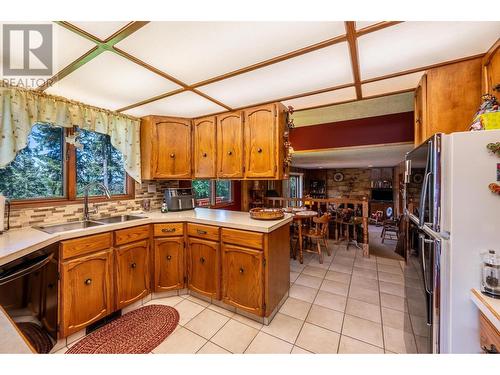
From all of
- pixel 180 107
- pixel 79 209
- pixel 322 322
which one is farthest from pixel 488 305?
pixel 79 209

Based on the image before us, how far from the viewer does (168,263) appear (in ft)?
7.28

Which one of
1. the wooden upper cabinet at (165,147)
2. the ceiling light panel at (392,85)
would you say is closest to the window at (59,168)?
the wooden upper cabinet at (165,147)

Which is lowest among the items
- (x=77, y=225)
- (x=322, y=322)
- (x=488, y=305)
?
(x=322, y=322)

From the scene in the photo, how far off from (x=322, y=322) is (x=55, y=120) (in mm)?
3115

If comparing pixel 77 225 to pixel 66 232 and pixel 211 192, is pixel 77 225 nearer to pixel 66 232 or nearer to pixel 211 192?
pixel 66 232

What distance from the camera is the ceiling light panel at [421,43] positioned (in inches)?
42.9

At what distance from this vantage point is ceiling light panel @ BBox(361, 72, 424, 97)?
1.62 meters

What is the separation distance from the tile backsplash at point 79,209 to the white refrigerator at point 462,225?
2.94 metres

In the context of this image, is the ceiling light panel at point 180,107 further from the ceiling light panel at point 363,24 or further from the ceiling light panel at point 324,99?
the ceiling light panel at point 363,24

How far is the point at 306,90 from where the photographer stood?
183cm

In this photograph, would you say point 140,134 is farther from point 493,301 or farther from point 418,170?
point 493,301

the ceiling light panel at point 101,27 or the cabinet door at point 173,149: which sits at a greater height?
the ceiling light panel at point 101,27

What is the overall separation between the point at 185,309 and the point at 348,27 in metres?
2.57

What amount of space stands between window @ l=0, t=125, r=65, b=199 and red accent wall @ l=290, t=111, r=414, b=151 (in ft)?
11.7
